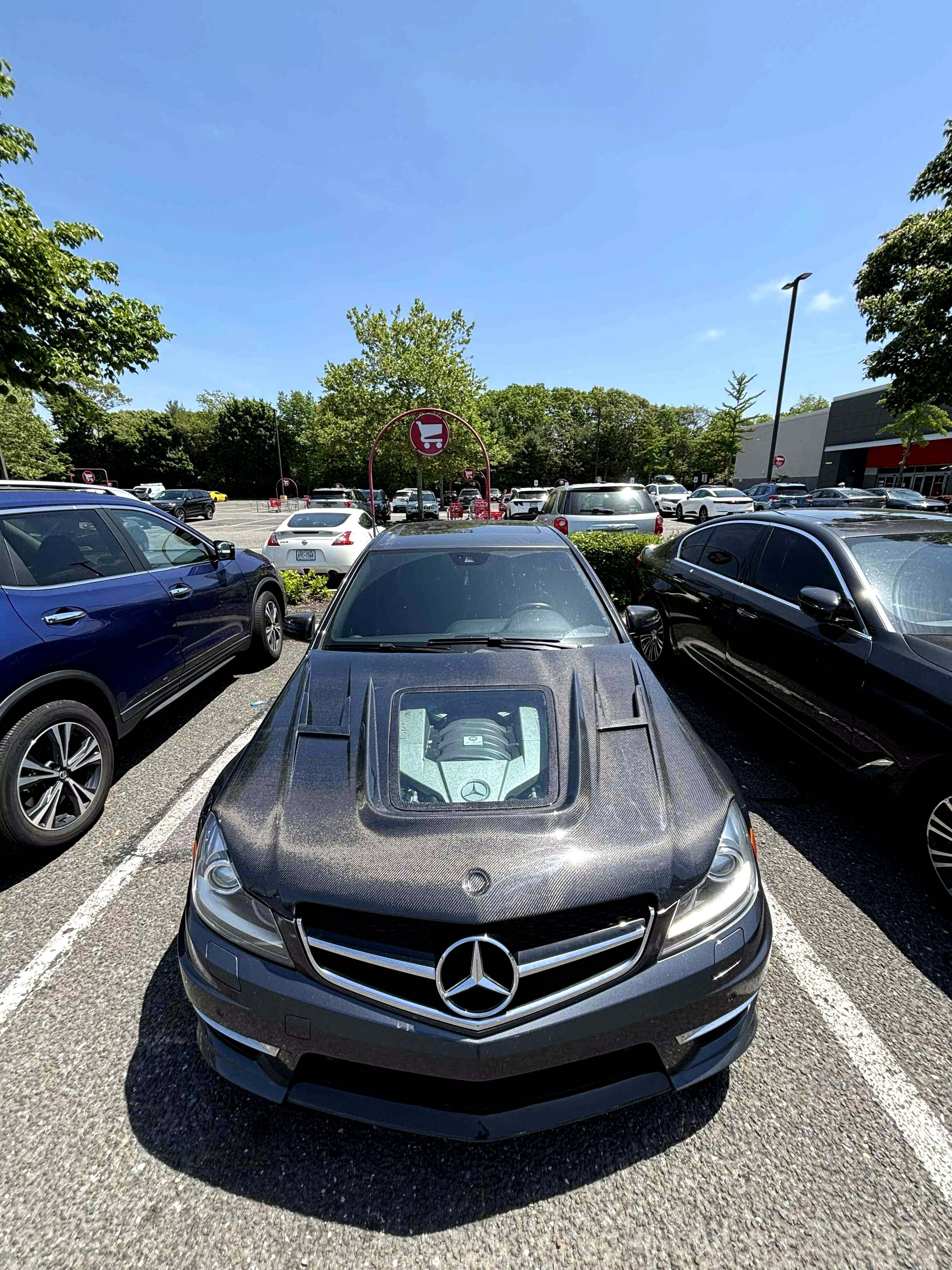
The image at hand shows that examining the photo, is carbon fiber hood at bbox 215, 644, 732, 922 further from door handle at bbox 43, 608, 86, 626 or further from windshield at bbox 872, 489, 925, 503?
windshield at bbox 872, 489, 925, 503

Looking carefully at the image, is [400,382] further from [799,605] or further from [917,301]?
[799,605]

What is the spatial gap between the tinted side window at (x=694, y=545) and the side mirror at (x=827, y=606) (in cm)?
192

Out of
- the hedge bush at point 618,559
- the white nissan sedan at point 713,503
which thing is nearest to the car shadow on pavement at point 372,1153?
the hedge bush at point 618,559

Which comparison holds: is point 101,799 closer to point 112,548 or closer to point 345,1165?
point 112,548

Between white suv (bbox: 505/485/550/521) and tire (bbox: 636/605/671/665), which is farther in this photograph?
white suv (bbox: 505/485/550/521)

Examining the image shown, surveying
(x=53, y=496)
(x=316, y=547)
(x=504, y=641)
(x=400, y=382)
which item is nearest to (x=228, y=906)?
(x=504, y=641)

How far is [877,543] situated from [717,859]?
2.86 metres

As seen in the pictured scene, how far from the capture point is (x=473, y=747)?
2096 mm

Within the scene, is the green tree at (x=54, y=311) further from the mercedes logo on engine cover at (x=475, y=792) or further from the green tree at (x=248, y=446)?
the green tree at (x=248, y=446)

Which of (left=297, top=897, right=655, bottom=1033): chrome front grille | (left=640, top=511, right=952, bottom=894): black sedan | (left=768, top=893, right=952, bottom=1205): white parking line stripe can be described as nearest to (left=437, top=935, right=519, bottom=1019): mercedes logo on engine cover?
(left=297, top=897, right=655, bottom=1033): chrome front grille

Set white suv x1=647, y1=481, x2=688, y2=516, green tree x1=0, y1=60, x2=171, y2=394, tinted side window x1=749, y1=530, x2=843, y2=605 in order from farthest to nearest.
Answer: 1. white suv x1=647, y1=481, x2=688, y2=516
2. green tree x1=0, y1=60, x2=171, y2=394
3. tinted side window x1=749, y1=530, x2=843, y2=605

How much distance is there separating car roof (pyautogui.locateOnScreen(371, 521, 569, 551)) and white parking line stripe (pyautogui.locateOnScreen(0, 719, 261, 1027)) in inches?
57.6

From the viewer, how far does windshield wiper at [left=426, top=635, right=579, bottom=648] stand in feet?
8.57

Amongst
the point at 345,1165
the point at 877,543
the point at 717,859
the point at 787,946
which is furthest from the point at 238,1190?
the point at 877,543
